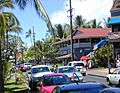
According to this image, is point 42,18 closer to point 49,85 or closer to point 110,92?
point 49,85

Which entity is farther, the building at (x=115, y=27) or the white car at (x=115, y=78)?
the building at (x=115, y=27)

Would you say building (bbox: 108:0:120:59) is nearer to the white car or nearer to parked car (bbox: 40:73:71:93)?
the white car

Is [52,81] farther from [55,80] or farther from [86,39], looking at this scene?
[86,39]

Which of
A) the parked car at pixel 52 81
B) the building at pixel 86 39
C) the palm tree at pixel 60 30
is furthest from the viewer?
the palm tree at pixel 60 30

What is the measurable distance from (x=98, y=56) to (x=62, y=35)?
50.0 m

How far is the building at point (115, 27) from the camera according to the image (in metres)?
57.0

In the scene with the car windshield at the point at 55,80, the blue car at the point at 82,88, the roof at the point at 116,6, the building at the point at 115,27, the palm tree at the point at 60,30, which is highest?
the palm tree at the point at 60,30

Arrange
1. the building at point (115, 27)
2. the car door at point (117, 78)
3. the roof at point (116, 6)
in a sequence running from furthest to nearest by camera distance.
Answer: the roof at point (116, 6) < the building at point (115, 27) < the car door at point (117, 78)

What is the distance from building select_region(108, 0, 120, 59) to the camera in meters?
57.0

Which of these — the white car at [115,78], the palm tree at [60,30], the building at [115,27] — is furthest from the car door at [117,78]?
the palm tree at [60,30]

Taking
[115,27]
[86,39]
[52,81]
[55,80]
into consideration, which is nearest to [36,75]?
[55,80]

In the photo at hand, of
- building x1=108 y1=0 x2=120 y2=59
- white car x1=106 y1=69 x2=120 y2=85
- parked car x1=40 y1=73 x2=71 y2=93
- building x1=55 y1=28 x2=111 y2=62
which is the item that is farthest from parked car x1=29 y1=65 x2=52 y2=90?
building x1=55 y1=28 x2=111 y2=62

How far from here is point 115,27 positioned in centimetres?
5931

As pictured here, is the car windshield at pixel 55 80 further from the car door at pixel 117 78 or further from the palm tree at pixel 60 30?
the palm tree at pixel 60 30
